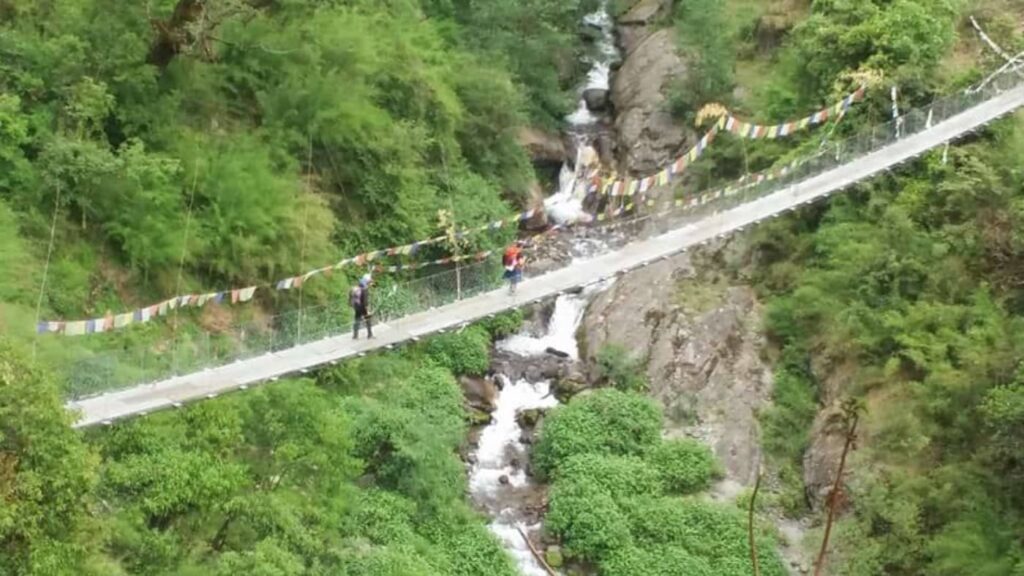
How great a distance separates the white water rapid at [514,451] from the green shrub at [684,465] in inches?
96.8

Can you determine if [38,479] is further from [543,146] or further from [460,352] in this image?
[543,146]

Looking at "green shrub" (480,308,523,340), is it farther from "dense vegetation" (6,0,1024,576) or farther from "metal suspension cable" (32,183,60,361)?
"metal suspension cable" (32,183,60,361)

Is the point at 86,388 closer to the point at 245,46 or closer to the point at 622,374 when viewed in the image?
the point at 245,46

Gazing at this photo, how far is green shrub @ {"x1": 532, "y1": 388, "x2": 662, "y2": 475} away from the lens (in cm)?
1959

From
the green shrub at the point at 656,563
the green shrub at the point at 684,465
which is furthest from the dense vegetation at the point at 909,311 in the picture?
the green shrub at the point at 656,563

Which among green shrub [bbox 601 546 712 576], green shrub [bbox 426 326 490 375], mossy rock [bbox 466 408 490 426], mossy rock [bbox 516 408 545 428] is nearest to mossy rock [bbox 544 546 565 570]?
green shrub [bbox 601 546 712 576]

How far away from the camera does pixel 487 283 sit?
1788cm

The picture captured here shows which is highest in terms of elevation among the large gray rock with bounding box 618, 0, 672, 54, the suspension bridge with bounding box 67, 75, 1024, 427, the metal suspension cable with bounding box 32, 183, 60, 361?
the metal suspension cable with bounding box 32, 183, 60, 361

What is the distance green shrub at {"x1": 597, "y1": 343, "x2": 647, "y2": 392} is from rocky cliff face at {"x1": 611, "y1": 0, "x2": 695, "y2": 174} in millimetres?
7229

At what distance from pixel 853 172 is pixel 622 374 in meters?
5.86

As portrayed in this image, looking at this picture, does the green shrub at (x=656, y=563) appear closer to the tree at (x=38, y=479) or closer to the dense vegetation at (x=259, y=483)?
the dense vegetation at (x=259, y=483)

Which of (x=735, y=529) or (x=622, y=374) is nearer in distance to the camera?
(x=735, y=529)

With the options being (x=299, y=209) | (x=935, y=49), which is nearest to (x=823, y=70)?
(x=935, y=49)

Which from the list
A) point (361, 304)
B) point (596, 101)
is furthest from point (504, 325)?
point (596, 101)
